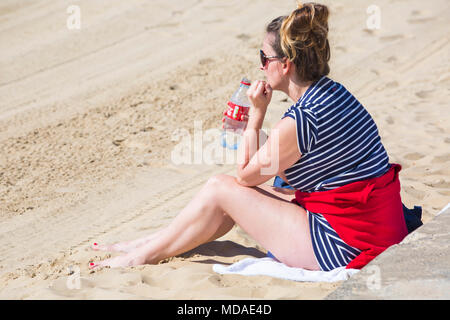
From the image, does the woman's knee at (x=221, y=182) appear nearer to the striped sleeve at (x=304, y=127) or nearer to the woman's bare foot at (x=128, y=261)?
the striped sleeve at (x=304, y=127)

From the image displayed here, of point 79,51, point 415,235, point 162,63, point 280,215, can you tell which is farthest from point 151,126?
point 415,235

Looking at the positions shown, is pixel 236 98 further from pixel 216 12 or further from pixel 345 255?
pixel 216 12

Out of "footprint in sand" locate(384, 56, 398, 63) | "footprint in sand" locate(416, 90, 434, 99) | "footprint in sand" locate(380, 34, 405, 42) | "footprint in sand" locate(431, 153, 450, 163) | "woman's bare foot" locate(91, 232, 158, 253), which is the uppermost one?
"footprint in sand" locate(380, 34, 405, 42)

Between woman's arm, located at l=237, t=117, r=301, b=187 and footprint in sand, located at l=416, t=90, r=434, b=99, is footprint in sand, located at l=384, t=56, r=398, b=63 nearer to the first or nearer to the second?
footprint in sand, located at l=416, t=90, r=434, b=99

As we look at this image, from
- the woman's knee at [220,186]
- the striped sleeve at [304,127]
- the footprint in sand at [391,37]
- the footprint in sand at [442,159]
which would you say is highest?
the footprint in sand at [391,37]

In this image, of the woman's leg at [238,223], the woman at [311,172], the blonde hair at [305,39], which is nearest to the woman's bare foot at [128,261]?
the woman's leg at [238,223]

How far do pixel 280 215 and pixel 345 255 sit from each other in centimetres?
37

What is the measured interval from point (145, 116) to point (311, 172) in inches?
129

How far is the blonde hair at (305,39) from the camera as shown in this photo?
2.99 m

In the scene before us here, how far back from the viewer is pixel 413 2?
916cm

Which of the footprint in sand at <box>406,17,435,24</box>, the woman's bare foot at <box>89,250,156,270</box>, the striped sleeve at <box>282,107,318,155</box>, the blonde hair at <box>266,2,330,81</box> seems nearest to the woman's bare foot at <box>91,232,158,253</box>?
the woman's bare foot at <box>89,250,156,270</box>

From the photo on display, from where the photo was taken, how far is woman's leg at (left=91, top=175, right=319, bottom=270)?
313 centimetres

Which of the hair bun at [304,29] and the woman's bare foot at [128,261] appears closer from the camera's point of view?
the hair bun at [304,29]

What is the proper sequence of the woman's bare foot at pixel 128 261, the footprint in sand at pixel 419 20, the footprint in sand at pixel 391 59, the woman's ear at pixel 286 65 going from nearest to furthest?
the woman's ear at pixel 286 65 → the woman's bare foot at pixel 128 261 → the footprint in sand at pixel 391 59 → the footprint in sand at pixel 419 20
